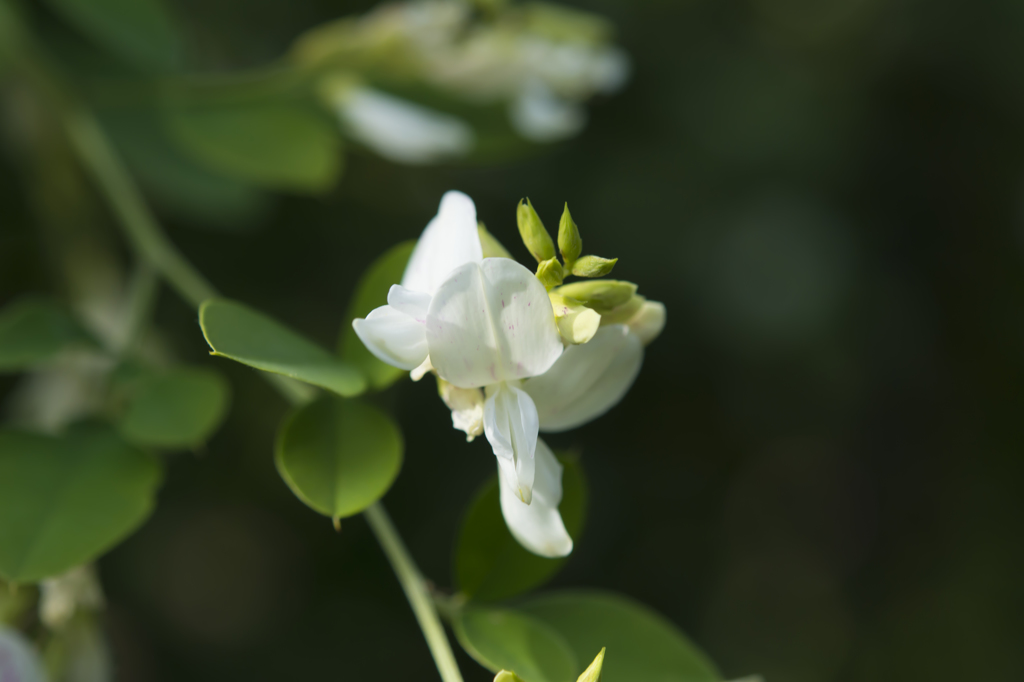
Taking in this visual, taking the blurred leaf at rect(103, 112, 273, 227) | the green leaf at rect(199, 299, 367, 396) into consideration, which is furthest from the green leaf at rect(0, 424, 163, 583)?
the blurred leaf at rect(103, 112, 273, 227)

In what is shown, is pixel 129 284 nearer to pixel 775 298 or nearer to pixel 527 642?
pixel 527 642

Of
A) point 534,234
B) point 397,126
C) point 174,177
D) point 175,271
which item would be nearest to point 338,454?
point 534,234

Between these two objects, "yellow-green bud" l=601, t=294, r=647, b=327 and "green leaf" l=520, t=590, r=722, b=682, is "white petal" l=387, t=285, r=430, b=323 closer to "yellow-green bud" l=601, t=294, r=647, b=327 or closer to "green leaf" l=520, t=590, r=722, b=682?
"yellow-green bud" l=601, t=294, r=647, b=327

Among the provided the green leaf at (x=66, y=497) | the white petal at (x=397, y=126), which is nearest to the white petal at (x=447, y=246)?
the green leaf at (x=66, y=497)

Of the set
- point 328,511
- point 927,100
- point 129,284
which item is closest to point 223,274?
point 129,284

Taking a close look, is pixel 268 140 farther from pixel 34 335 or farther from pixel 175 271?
pixel 34 335

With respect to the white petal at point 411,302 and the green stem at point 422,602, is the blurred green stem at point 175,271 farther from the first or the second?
the white petal at point 411,302
